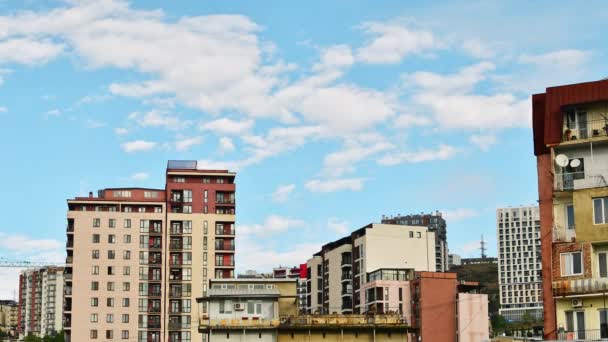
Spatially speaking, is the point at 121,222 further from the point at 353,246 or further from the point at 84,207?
the point at 353,246

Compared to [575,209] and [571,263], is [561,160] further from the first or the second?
[571,263]

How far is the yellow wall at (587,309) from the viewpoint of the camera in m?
53.4

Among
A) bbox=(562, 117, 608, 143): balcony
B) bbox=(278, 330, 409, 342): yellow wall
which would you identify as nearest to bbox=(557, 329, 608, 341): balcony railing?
bbox=(562, 117, 608, 143): balcony

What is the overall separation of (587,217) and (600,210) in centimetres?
82

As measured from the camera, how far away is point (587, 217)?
54562 mm

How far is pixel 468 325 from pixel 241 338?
77.9 m

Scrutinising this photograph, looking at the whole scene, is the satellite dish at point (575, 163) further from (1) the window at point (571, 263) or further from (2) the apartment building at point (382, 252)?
(2) the apartment building at point (382, 252)

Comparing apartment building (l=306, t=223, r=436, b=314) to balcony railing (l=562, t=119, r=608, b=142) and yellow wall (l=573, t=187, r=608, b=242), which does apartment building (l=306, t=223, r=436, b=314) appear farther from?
yellow wall (l=573, t=187, r=608, b=242)

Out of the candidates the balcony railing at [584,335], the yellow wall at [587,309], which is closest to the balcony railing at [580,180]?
the yellow wall at [587,309]

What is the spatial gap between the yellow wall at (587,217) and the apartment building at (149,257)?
118 m

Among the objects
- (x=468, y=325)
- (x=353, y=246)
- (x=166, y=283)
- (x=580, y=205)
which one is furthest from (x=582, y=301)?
(x=353, y=246)

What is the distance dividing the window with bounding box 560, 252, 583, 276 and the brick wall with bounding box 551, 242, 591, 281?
0.74 feet

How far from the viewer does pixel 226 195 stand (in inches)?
6865

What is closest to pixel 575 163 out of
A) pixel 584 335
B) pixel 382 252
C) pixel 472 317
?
pixel 584 335
